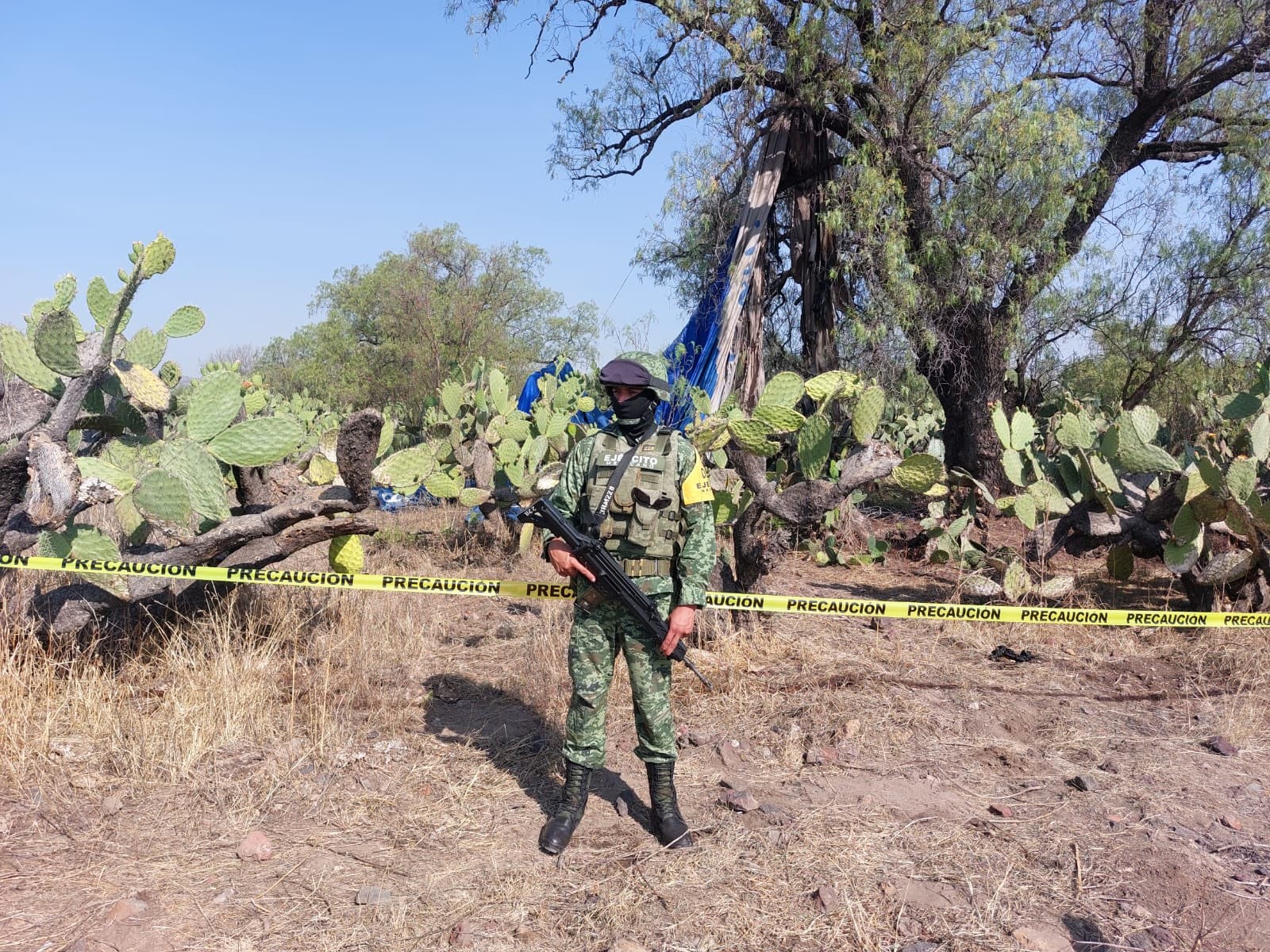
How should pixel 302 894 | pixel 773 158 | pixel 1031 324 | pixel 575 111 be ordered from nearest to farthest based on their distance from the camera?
pixel 302 894, pixel 773 158, pixel 1031 324, pixel 575 111

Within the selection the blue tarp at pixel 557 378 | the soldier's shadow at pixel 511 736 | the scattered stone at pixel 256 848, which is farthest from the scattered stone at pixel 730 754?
the blue tarp at pixel 557 378

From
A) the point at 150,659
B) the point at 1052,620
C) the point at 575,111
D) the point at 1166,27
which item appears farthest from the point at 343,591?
the point at 1166,27

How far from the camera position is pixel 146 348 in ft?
14.1

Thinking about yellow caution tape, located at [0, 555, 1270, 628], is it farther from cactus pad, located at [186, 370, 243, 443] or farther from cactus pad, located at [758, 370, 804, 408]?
cactus pad, located at [758, 370, 804, 408]

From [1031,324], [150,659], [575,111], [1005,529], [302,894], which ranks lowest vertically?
[302,894]

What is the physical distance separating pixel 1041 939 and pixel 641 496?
1.70m

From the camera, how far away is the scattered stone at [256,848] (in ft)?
9.43

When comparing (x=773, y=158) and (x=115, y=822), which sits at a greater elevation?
(x=773, y=158)

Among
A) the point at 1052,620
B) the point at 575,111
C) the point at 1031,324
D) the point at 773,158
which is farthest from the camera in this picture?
the point at 575,111

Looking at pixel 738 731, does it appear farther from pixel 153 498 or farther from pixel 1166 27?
pixel 1166 27

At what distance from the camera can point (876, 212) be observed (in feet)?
28.1

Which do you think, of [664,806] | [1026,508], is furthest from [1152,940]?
[1026,508]

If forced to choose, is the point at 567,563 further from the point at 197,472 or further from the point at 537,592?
the point at 197,472

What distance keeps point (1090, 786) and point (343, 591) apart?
372 centimetres
